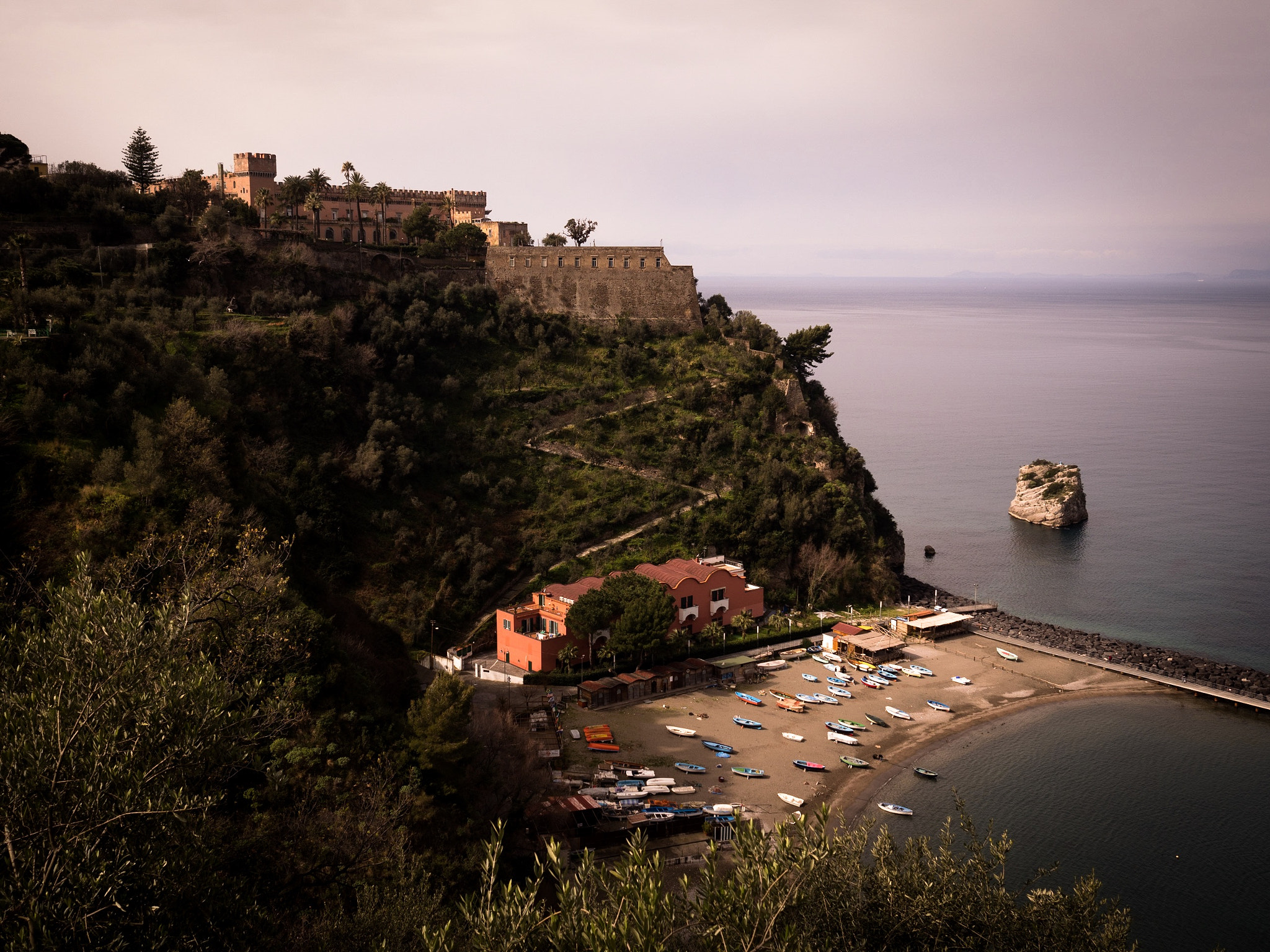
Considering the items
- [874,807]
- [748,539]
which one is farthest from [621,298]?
[874,807]

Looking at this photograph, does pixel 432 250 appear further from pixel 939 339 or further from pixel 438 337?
pixel 939 339

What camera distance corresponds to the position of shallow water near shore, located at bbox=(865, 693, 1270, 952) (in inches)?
775

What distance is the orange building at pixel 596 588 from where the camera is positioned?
93.3 ft

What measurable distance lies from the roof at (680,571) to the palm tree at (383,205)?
964 inches

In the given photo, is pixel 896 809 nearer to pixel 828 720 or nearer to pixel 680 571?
pixel 828 720

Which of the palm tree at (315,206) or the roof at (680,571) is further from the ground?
the palm tree at (315,206)

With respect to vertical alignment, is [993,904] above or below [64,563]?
below

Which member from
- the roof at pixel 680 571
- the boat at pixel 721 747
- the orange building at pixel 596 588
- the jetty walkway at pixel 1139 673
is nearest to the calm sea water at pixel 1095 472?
the jetty walkway at pixel 1139 673

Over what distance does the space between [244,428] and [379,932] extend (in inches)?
884

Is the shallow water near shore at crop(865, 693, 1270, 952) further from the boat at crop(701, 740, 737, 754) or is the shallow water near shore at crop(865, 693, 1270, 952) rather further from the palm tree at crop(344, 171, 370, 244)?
the palm tree at crop(344, 171, 370, 244)

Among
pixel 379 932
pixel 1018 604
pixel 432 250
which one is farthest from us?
pixel 432 250

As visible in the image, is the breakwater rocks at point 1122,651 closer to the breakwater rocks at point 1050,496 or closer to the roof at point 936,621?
the roof at point 936,621

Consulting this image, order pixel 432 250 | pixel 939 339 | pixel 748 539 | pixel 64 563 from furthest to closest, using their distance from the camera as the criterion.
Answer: pixel 939 339
pixel 432 250
pixel 748 539
pixel 64 563

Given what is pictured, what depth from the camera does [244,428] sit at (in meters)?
29.6
